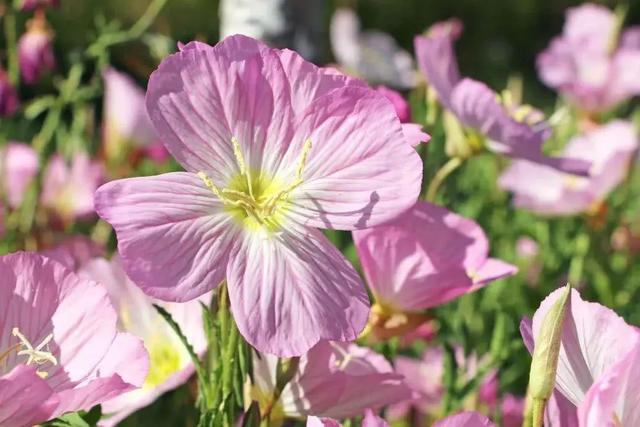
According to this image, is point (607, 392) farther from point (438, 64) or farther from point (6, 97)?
point (6, 97)

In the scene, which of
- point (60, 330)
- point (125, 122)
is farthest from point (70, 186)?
point (60, 330)

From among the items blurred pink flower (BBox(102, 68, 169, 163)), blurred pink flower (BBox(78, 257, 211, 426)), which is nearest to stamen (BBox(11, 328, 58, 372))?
blurred pink flower (BBox(78, 257, 211, 426))

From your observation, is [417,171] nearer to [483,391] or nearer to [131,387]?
[131,387]

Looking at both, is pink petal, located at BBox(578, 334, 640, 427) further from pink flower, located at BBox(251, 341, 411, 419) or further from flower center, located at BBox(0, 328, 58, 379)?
flower center, located at BBox(0, 328, 58, 379)

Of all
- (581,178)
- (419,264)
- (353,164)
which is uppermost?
(353,164)

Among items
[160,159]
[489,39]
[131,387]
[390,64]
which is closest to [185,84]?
[131,387]

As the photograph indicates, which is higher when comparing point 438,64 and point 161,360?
point 438,64
